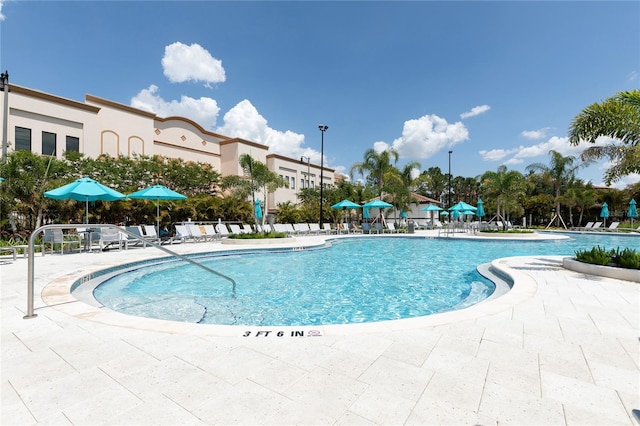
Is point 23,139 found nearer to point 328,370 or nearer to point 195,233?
point 195,233

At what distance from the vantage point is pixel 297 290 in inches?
261

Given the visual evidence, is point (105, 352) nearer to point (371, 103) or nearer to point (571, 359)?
point (571, 359)

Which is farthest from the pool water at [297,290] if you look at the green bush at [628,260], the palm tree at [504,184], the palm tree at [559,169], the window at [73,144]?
the palm tree at [559,169]

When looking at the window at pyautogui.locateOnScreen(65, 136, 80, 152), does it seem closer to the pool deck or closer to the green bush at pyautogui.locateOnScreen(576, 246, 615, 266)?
the pool deck

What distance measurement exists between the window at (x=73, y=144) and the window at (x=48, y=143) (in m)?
0.68

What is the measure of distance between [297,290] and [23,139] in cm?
2070

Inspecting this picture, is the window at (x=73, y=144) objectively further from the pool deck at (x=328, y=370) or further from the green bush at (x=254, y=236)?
the pool deck at (x=328, y=370)

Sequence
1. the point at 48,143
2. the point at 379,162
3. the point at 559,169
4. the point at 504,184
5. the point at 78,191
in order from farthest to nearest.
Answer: the point at 559,169 → the point at 379,162 → the point at 504,184 → the point at 48,143 → the point at 78,191

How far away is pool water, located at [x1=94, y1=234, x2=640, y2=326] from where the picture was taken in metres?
5.00

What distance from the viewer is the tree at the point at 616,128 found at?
23.7ft

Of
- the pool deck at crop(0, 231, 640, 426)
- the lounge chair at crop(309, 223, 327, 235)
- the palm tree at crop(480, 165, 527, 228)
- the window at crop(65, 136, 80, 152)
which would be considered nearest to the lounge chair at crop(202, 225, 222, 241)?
the lounge chair at crop(309, 223, 327, 235)

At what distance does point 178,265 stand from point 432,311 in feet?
23.7

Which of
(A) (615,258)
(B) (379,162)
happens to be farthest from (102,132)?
(A) (615,258)

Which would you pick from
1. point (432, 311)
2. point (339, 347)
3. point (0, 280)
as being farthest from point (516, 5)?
point (0, 280)
